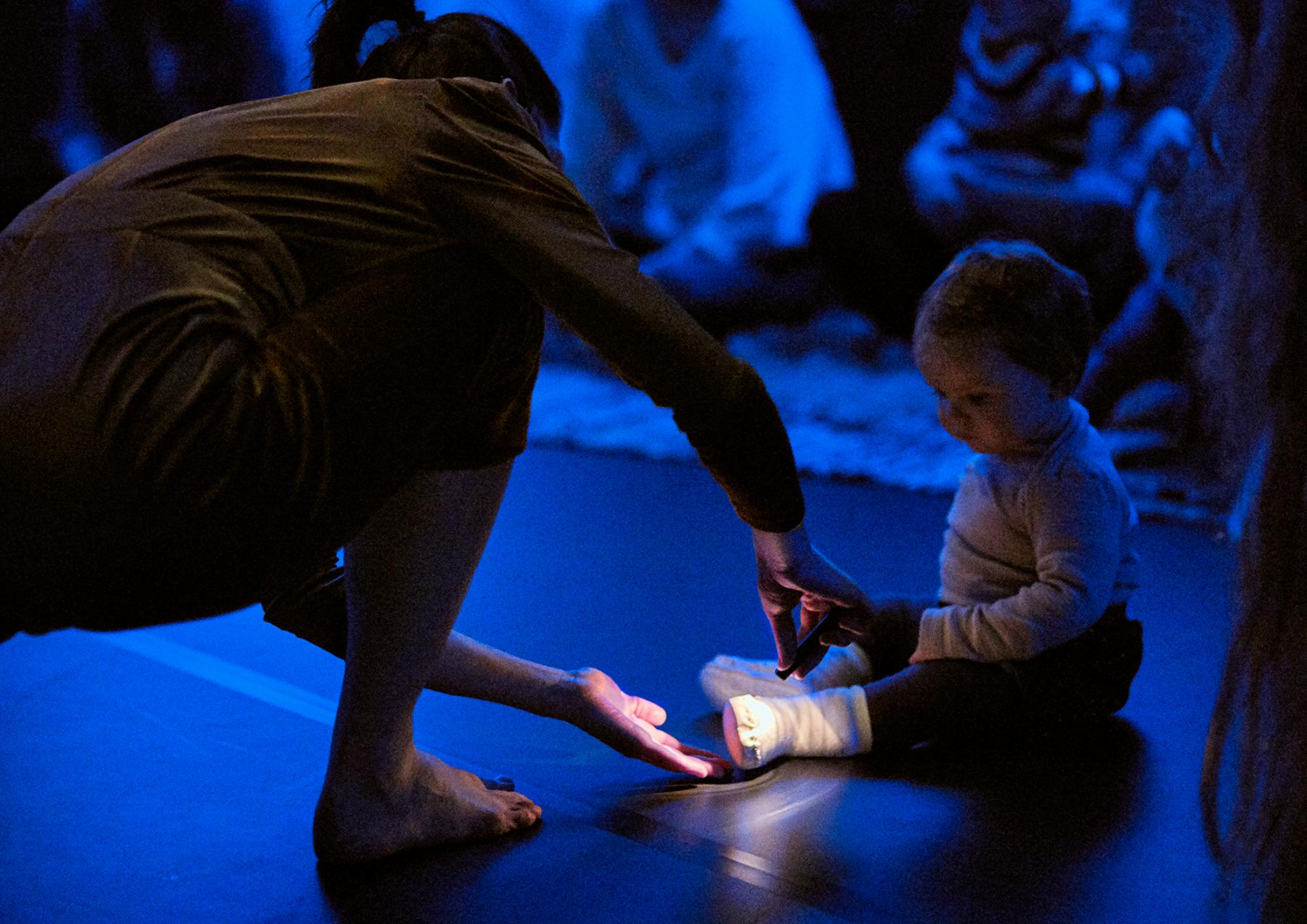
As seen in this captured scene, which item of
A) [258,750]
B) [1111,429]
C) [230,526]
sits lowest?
[1111,429]

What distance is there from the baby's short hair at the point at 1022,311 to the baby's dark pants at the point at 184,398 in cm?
60

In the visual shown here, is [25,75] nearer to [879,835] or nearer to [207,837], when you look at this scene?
[207,837]

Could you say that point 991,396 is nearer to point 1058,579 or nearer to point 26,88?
point 1058,579

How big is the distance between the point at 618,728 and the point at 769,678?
0.21 metres

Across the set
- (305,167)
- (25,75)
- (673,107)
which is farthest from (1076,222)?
(25,75)

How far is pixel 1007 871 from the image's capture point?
843 mm

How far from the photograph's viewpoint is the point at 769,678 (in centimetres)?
116

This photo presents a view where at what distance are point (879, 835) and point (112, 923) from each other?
538 millimetres

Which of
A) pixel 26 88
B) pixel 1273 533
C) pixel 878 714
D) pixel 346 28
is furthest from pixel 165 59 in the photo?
pixel 1273 533

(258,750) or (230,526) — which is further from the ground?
(230,526)

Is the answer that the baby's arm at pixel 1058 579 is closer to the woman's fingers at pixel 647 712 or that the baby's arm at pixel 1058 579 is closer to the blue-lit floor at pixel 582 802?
the blue-lit floor at pixel 582 802

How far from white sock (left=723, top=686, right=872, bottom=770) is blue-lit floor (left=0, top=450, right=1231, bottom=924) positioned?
2 centimetres

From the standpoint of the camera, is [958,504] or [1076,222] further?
[1076,222]

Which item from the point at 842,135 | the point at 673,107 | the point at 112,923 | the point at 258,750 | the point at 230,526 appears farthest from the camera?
the point at 673,107
